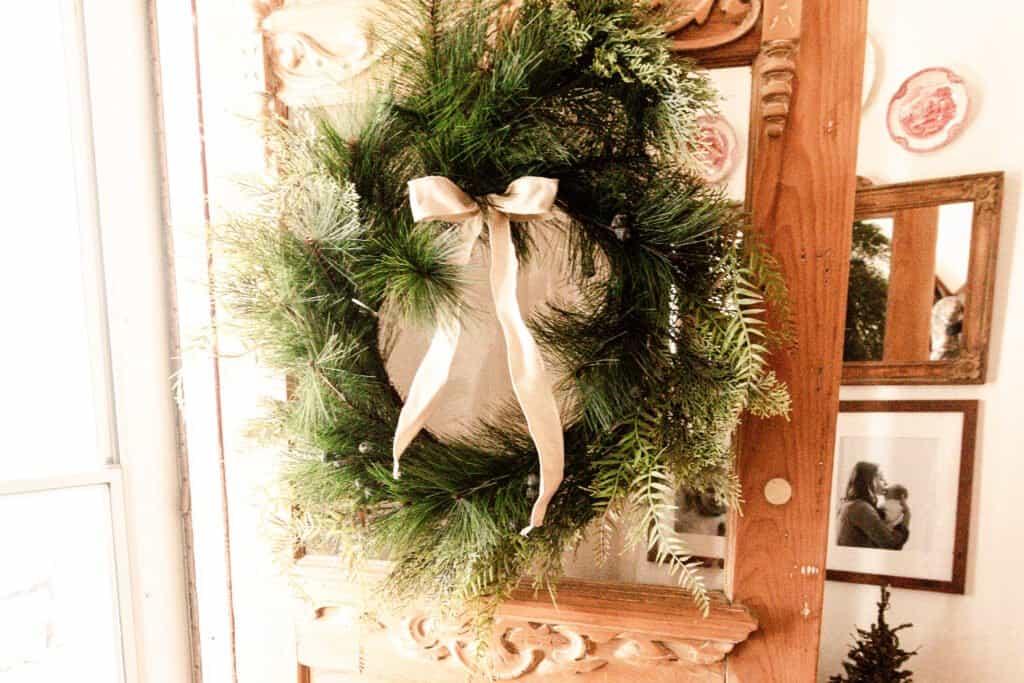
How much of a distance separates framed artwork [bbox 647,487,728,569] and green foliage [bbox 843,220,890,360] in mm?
368

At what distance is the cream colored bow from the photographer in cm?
42

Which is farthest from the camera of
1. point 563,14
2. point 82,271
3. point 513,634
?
point 82,271

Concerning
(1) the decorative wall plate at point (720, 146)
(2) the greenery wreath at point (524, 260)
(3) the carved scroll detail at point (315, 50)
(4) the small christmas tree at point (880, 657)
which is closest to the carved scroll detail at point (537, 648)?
(2) the greenery wreath at point (524, 260)

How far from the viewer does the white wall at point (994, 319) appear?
0.68m

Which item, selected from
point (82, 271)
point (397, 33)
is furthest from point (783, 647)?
point (82, 271)

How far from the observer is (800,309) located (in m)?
0.50

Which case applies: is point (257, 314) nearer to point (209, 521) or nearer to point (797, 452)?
point (209, 521)

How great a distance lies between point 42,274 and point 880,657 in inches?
57.5

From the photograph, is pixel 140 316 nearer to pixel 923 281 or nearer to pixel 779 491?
pixel 779 491

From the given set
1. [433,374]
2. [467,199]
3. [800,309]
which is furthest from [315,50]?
[800,309]

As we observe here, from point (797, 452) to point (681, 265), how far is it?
0.27 meters

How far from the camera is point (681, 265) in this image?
0.45 meters

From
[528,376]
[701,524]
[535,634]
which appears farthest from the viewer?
[701,524]

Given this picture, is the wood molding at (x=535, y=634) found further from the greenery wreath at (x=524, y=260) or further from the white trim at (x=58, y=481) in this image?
the white trim at (x=58, y=481)
